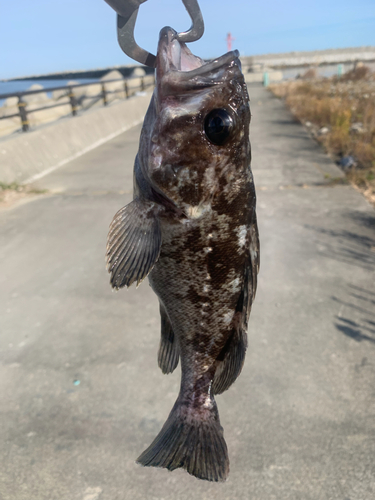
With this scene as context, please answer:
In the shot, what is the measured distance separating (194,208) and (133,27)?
637 mm

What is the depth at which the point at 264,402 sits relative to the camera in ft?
13.2

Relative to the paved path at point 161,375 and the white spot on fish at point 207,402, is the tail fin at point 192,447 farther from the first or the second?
the paved path at point 161,375

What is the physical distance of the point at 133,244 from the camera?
1448 mm

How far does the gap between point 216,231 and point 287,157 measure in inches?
459

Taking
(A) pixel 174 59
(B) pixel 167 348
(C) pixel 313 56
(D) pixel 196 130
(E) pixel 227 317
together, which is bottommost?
(B) pixel 167 348

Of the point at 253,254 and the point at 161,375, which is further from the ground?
the point at 253,254

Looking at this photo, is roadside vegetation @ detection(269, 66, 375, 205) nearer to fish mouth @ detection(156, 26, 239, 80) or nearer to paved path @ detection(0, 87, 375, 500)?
paved path @ detection(0, 87, 375, 500)

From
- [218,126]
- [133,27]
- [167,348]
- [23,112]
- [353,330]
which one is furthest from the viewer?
[23,112]

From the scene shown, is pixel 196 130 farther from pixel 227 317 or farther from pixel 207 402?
pixel 207 402

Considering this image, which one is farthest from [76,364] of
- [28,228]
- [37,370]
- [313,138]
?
[313,138]

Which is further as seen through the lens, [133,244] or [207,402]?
[207,402]

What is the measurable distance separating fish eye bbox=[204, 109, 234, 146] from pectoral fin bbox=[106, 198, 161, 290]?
0.34 metres

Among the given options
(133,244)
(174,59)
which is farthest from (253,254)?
(174,59)

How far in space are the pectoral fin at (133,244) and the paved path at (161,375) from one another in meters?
2.60
